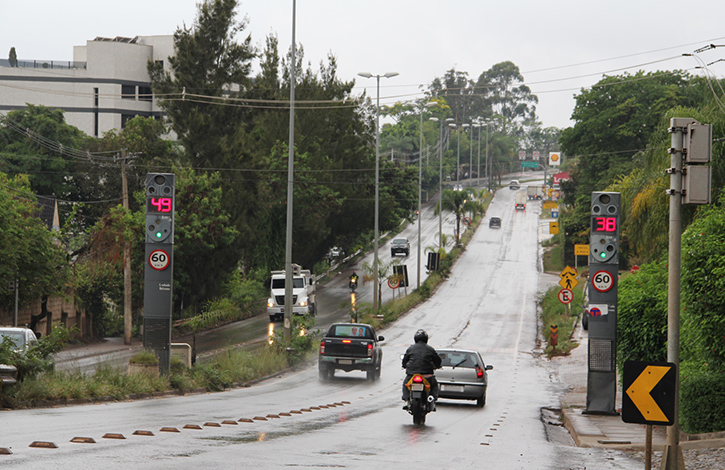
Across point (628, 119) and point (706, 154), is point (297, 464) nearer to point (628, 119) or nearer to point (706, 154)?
point (706, 154)

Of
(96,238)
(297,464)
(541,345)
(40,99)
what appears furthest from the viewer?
(40,99)

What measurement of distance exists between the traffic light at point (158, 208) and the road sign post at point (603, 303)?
1030 cm

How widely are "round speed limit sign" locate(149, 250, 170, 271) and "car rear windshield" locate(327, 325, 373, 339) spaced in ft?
25.4

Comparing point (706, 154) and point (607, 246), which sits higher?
point (706, 154)

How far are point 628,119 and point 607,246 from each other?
55333 millimetres

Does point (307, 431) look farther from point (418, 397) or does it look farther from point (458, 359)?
point (458, 359)

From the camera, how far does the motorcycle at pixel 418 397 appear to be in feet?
50.4

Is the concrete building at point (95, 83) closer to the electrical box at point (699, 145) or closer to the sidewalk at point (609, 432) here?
the sidewalk at point (609, 432)

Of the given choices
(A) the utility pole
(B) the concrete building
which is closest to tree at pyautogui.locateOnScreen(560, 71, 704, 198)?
(A) the utility pole

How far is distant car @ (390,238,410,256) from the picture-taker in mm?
85062

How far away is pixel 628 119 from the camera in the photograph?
235 ft

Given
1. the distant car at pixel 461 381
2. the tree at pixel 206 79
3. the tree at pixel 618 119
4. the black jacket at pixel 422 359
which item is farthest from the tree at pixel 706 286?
the tree at pixel 618 119

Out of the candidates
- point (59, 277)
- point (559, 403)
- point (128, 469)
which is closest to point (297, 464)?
point (128, 469)

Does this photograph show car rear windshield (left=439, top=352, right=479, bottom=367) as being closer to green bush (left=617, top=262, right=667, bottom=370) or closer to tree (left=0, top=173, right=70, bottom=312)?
green bush (left=617, top=262, right=667, bottom=370)
